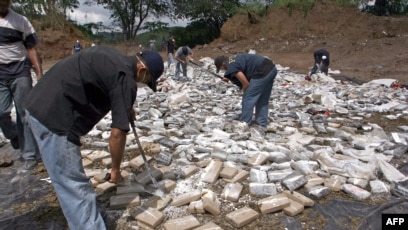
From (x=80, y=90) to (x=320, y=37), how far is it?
1791 cm

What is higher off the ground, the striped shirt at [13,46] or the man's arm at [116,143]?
the striped shirt at [13,46]

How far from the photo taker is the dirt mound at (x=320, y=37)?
1391 cm

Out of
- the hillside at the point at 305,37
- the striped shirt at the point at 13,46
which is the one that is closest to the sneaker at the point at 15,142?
the striped shirt at the point at 13,46

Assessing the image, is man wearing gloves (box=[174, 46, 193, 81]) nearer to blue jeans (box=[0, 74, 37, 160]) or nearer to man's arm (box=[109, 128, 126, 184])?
blue jeans (box=[0, 74, 37, 160])

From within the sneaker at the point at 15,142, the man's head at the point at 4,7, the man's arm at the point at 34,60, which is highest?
the man's head at the point at 4,7

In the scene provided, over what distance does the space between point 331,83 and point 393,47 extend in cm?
755

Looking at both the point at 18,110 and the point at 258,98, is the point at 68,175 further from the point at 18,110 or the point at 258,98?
the point at 258,98

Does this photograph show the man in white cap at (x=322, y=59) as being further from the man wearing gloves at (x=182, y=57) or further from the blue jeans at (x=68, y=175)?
the blue jeans at (x=68, y=175)

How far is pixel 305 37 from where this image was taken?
1842 centimetres

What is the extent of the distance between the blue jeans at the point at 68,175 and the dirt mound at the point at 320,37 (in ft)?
37.7

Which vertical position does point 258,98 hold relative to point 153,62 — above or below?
below

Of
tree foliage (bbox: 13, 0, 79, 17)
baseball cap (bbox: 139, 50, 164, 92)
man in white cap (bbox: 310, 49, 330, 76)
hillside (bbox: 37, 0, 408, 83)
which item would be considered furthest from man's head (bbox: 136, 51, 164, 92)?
tree foliage (bbox: 13, 0, 79, 17)

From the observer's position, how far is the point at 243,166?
3438mm

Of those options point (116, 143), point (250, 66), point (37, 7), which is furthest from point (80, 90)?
point (37, 7)
